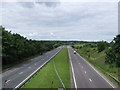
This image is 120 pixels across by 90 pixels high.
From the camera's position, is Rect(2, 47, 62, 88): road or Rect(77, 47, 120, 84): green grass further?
Rect(77, 47, 120, 84): green grass

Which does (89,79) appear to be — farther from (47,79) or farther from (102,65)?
(102,65)

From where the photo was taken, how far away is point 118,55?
34.2m

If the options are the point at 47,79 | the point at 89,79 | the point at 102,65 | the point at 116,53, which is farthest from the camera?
the point at 102,65

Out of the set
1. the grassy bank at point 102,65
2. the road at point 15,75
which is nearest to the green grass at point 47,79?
the road at point 15,75

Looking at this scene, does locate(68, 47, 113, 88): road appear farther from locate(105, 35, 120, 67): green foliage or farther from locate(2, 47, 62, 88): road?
locate(2, 47, 62, 88): road

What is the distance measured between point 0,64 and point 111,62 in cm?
2547

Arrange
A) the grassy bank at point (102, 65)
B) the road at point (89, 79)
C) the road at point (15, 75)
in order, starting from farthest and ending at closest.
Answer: the grassy bank at point (102, 65) < the road at point (15, 75) < the road at point (89, 79)

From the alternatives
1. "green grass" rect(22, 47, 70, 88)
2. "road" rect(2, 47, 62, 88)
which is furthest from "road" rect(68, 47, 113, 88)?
"road" rect(2, 47, 62, 88)

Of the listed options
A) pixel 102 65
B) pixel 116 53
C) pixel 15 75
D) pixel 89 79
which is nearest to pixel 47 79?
pixel 89 79

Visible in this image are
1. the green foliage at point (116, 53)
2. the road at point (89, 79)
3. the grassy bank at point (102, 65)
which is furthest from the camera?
the green foliage at point (116, 53)

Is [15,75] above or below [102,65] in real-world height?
above

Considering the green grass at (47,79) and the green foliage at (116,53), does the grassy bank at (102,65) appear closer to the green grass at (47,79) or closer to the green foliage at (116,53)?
the green foliage at (116,53)

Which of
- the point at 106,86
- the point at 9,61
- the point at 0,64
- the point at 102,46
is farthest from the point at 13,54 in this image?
the point at 102,46

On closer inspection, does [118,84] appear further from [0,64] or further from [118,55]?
[0,64]
